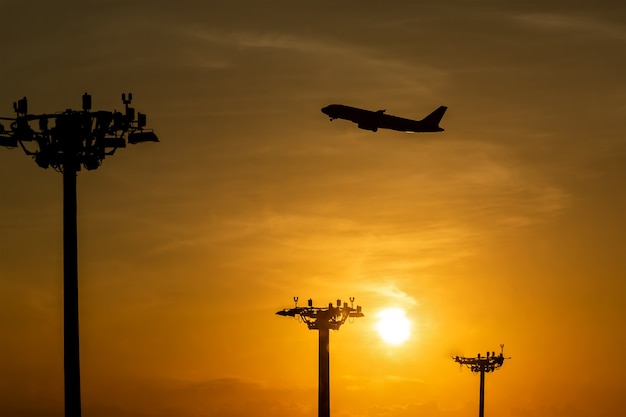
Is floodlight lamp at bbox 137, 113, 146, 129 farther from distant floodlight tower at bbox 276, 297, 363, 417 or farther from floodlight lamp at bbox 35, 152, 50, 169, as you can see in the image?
distant floodlight tower at bbox 276, 297, 363, 417

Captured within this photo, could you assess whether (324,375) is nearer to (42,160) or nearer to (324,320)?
(324,320)

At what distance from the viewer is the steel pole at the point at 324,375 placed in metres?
163

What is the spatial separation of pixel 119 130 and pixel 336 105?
9494cm

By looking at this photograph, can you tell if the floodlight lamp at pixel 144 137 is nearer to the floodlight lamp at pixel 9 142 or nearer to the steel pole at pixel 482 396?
the floodlight lamp at pixel 9 142

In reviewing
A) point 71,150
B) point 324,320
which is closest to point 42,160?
point 71,150

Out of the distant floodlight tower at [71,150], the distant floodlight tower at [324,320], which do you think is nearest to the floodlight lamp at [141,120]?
the distant floodlight tower at [71,150]

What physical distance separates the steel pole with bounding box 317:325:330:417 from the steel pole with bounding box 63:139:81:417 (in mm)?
81959

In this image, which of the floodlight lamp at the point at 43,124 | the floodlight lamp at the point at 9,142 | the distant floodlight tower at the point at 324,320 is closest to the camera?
the floodlight lamp at the point at 43,124

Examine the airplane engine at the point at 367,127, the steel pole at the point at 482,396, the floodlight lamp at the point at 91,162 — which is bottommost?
the steel pole at the point at 482,396

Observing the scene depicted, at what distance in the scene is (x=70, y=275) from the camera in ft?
264

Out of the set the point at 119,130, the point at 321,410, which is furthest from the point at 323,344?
the point at 119,130

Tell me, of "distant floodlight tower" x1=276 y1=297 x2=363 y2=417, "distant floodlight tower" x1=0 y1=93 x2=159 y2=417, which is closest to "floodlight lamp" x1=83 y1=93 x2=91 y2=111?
"distant floodlight tower" x1=0 y1=93 x2=159 y2=417

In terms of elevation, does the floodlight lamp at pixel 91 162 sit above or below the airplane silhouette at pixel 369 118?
below

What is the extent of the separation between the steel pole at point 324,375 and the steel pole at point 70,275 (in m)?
82.0
